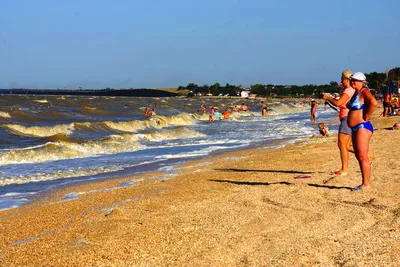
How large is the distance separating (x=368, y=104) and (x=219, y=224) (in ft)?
8.76

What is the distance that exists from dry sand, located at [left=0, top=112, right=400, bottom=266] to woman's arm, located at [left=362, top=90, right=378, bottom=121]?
3.32 ft

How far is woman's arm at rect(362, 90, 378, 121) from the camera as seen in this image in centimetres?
699

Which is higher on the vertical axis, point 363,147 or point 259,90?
point 363,147

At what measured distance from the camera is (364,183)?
24.1 feet

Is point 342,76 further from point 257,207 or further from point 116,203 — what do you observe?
point 116,203

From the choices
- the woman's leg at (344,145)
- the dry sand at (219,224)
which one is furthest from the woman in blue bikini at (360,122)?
the woman's leg at (344,145)

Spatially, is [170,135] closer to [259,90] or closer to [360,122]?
[360,122]

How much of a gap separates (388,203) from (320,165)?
13.2 feet

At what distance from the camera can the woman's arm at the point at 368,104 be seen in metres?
6.99

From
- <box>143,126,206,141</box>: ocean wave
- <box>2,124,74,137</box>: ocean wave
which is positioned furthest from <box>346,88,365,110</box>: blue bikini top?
<box>2,124,74,137</box>: ocean wave

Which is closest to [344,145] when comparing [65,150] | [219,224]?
[219,224]

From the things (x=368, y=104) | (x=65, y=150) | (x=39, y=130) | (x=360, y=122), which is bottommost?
(x=39, y=130)

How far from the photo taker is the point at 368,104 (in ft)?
23.1

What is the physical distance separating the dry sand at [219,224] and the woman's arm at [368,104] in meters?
1.01
